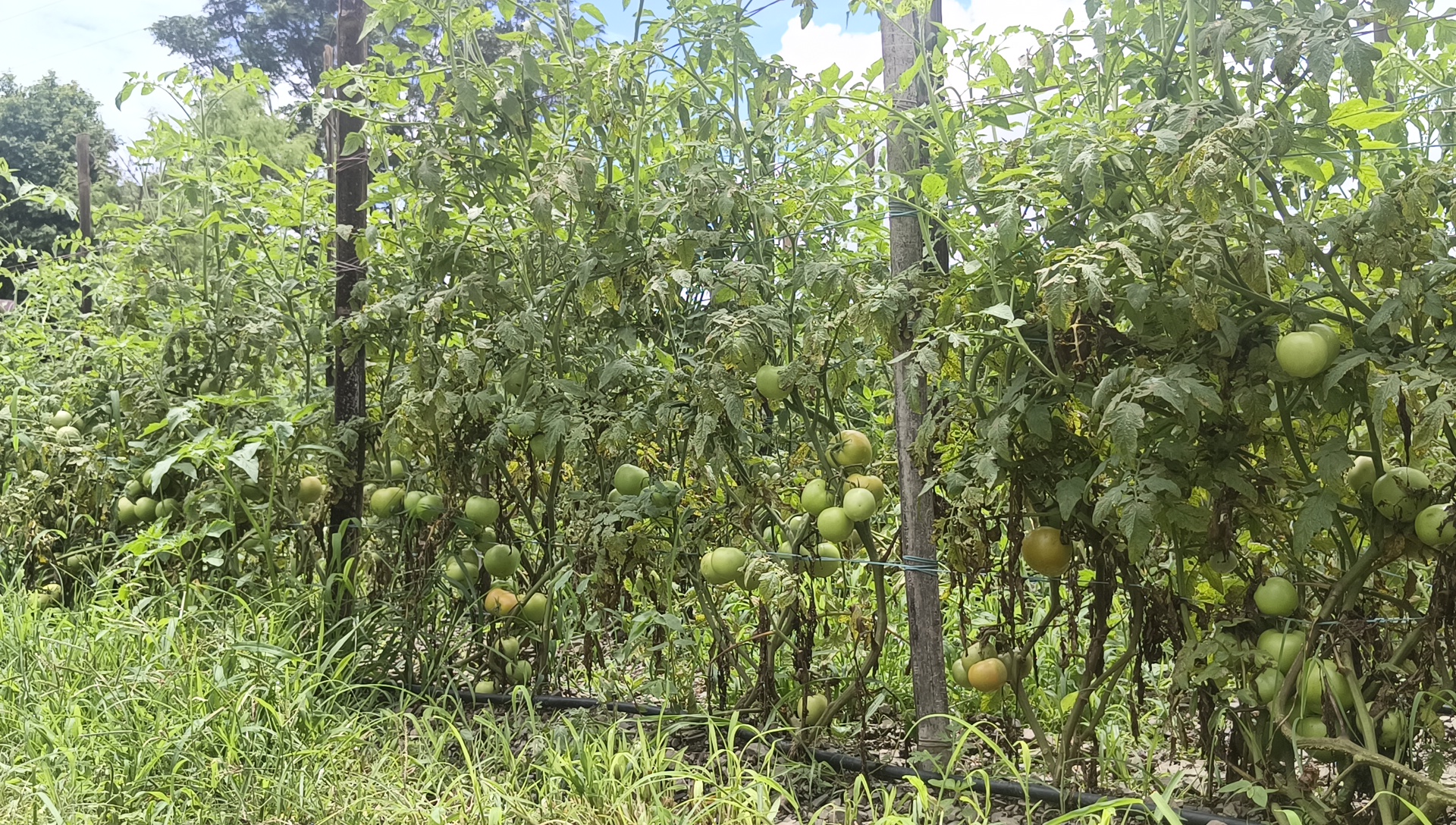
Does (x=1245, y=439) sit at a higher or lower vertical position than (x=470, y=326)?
lower

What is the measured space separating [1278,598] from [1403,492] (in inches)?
11.2

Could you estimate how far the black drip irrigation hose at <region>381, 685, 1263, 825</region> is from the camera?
2.15 m

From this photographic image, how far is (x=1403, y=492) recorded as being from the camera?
1.91m

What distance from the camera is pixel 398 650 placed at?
133 inches

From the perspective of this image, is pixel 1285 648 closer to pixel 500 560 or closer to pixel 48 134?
pixel 500 560

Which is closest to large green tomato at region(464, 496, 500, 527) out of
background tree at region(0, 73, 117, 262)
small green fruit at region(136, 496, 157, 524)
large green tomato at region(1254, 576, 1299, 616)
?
small green fruit at region(136, 496, 157, 524)

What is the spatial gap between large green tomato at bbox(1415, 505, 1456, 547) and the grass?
0.75 metres

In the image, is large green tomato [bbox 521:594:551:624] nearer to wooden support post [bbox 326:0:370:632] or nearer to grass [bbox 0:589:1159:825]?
grass [bbox 0:589:1159:825]

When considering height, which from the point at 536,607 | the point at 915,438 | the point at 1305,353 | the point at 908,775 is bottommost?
the point at 908,775

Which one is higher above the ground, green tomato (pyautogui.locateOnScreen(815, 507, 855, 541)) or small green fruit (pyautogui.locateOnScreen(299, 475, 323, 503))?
small green fruit (pyautogui.locateOnScreen(299, 475, 323, 503))

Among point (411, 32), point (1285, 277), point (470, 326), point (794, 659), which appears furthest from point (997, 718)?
point (411, 32)

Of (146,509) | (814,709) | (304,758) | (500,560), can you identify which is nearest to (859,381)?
(814,709)

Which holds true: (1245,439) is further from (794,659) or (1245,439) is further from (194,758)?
(194,758)

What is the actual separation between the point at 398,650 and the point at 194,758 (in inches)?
39.8
